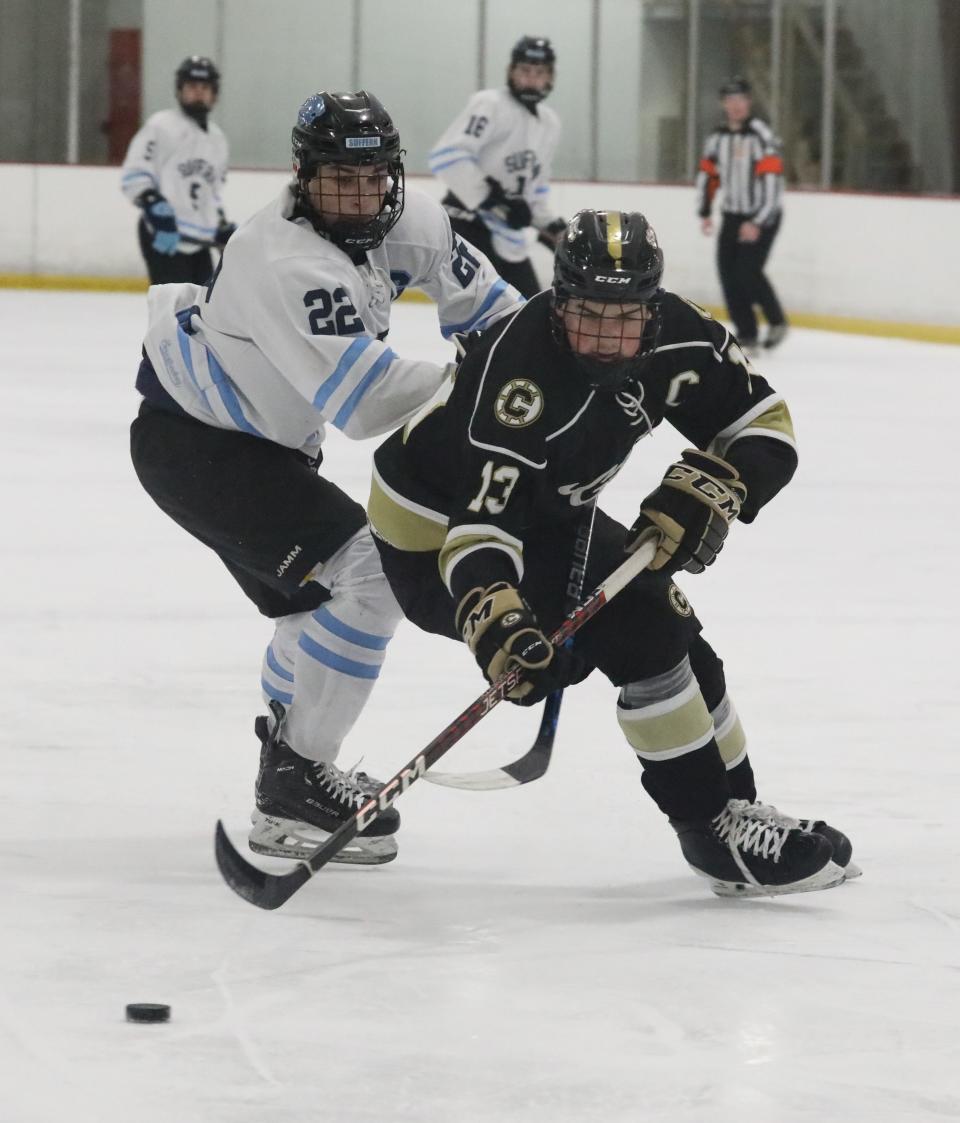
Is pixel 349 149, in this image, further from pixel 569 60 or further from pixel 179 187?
pixel 569 60

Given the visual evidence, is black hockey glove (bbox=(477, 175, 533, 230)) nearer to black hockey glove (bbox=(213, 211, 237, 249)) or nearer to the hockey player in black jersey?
black hockey glove (bbox=(213, 211, 237, 249))

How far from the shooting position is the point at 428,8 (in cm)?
1290

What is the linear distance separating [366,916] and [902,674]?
151 centimetres

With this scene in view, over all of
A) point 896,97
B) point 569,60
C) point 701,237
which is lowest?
point 701,237

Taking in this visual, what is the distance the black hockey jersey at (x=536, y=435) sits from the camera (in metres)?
2.35

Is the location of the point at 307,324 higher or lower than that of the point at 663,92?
lower

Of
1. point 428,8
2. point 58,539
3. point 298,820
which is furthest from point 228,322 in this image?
point 428,8

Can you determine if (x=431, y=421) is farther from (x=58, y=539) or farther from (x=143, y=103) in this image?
(x=143, y=103)

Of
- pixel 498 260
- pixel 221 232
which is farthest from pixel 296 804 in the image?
pixel 221 232

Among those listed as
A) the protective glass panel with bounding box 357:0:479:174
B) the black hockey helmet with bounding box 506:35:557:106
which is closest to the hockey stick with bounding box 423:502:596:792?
the black hockey helmet with bounding box 506:35:557:106

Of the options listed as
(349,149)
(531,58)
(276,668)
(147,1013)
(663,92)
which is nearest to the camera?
(147,1013)

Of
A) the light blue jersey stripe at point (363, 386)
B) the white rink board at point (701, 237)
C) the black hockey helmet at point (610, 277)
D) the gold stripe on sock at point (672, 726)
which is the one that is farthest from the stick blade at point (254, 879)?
the white rink board at point (701, 237)

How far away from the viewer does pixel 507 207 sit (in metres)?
8.02

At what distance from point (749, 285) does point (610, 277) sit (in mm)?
7503
